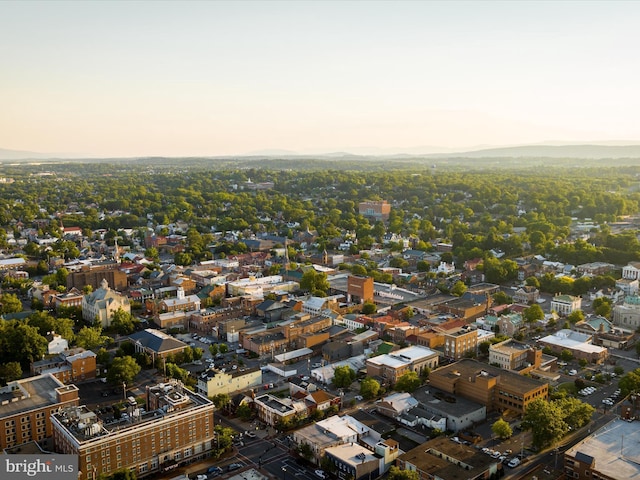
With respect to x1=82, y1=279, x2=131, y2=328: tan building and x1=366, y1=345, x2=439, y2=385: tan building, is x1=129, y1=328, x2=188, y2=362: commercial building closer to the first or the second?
x1=82, y1=279, x2=131, y2=328: tan building

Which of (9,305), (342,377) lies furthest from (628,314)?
(9,305)

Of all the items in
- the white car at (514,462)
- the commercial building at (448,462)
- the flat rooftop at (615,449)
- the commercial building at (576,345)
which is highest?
the flat rooftop at (615,449)

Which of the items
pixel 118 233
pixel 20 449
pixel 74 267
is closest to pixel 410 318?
pixel 20 449

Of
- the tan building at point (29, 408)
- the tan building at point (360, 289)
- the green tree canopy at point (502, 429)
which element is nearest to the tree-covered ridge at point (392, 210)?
the tan building at point (360, 289)

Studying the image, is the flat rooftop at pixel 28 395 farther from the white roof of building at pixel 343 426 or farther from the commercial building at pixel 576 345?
the commercial building at pixel 576 345

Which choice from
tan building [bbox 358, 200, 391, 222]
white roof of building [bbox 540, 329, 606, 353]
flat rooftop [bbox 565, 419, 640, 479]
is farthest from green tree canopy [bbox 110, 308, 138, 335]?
tan building [bbox 358, 200, 391, 222]
